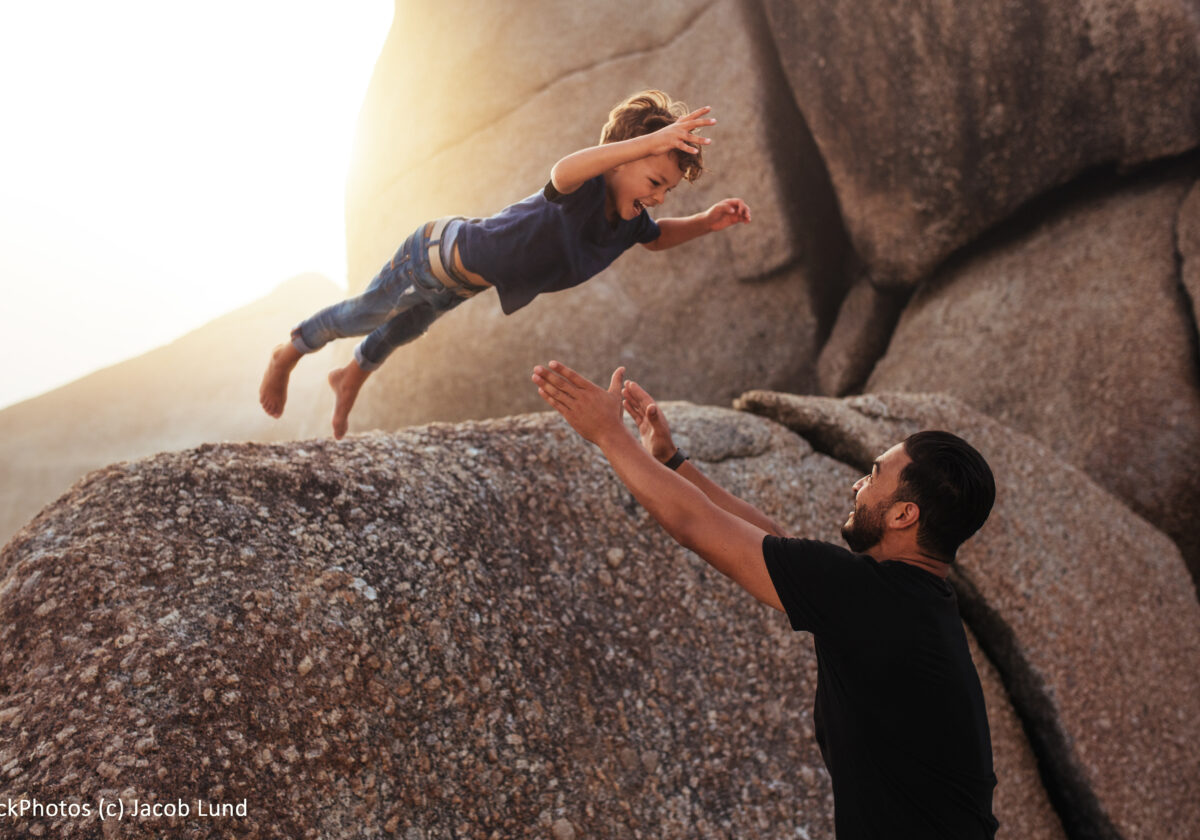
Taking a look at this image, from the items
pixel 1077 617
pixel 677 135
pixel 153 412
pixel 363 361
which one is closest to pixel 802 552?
pixel 677 135

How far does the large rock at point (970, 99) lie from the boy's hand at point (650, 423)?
5.00 meters

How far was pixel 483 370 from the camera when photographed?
7316 mm

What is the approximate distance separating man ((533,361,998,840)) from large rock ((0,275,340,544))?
7.44m

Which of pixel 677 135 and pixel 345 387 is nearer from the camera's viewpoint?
pixel 677 135

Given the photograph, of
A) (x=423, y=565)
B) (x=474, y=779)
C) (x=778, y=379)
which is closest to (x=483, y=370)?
(x=778, y=379)

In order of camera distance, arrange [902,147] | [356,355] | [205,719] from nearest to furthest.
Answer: [205,719] < [356,355] < [902,147]

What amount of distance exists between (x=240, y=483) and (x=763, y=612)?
2.01 meters

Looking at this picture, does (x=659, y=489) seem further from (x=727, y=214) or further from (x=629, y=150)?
Result: (x=727, y=214)

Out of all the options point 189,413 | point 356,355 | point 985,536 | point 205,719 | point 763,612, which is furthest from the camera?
point 189,413

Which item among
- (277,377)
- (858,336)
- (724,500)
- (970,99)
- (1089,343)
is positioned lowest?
(1089,343)

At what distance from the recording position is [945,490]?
172cm

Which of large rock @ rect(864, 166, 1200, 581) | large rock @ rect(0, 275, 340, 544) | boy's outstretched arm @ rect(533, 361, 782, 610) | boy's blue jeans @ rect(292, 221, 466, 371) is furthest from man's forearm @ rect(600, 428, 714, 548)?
large rock @ rect(0, 275, 340, 544)

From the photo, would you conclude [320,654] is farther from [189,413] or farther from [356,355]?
[189,413]

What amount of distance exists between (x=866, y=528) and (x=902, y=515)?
10 cm
